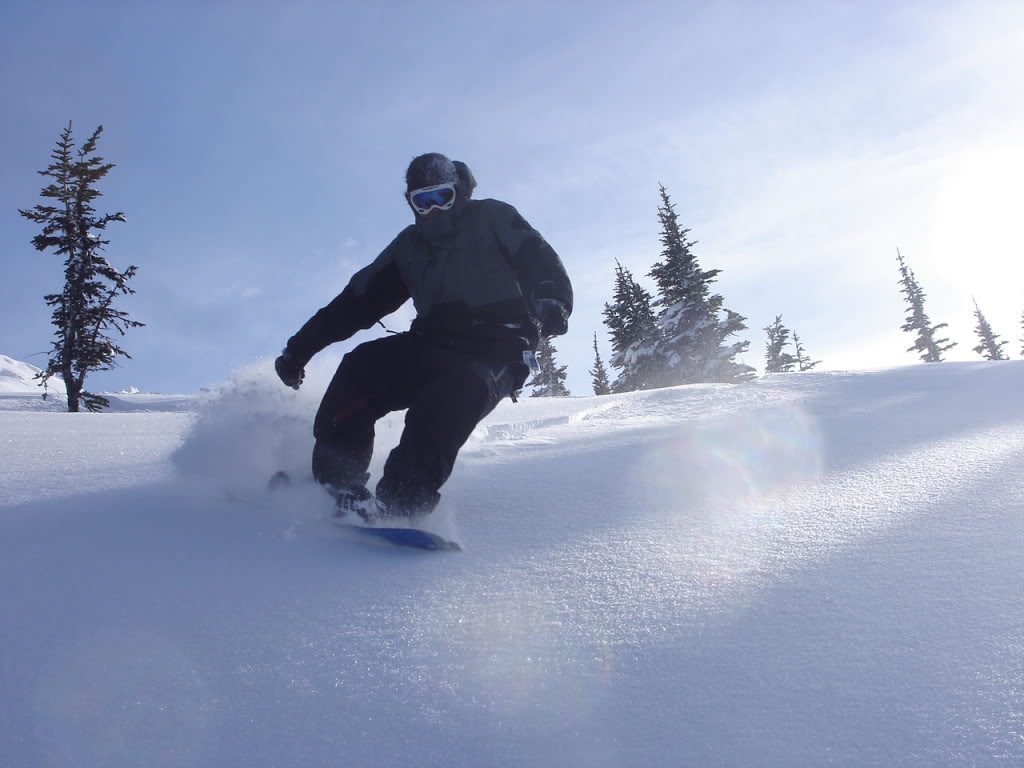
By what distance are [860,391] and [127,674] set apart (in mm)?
6967

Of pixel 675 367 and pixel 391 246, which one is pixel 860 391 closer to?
pixel 391 246

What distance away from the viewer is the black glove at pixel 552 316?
2775mm

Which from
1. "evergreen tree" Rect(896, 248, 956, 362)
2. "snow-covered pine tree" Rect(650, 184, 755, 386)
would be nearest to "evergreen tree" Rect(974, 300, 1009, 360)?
"evergreen tree" Rect(896, 248, 956, 362)

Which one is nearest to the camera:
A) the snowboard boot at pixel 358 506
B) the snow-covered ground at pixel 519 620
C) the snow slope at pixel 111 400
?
the snow-covered ground at pixel 519 620

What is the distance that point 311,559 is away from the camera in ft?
6.23

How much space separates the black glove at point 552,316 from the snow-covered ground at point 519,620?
2.35 feet

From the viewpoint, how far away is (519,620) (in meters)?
1.46

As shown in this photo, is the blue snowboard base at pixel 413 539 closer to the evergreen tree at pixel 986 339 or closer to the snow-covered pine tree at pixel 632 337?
the snow-covered pine tree at pixel 632 337

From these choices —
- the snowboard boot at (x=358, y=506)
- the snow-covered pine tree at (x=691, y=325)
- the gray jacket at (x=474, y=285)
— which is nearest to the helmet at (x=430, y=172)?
the gray jacket at (x=474, y=285)

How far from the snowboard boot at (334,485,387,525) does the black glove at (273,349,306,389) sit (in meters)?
1.05

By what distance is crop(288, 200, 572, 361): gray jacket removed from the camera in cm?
292

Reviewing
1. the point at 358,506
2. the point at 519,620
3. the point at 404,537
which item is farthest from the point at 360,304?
the point at 519,620

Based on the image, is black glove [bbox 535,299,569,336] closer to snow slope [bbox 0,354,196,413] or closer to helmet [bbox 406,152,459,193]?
helmet [bbox 406,152,459,193]

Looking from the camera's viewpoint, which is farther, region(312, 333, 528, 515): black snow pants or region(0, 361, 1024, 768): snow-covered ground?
region(312, 333, 528, 515): black snow pants
